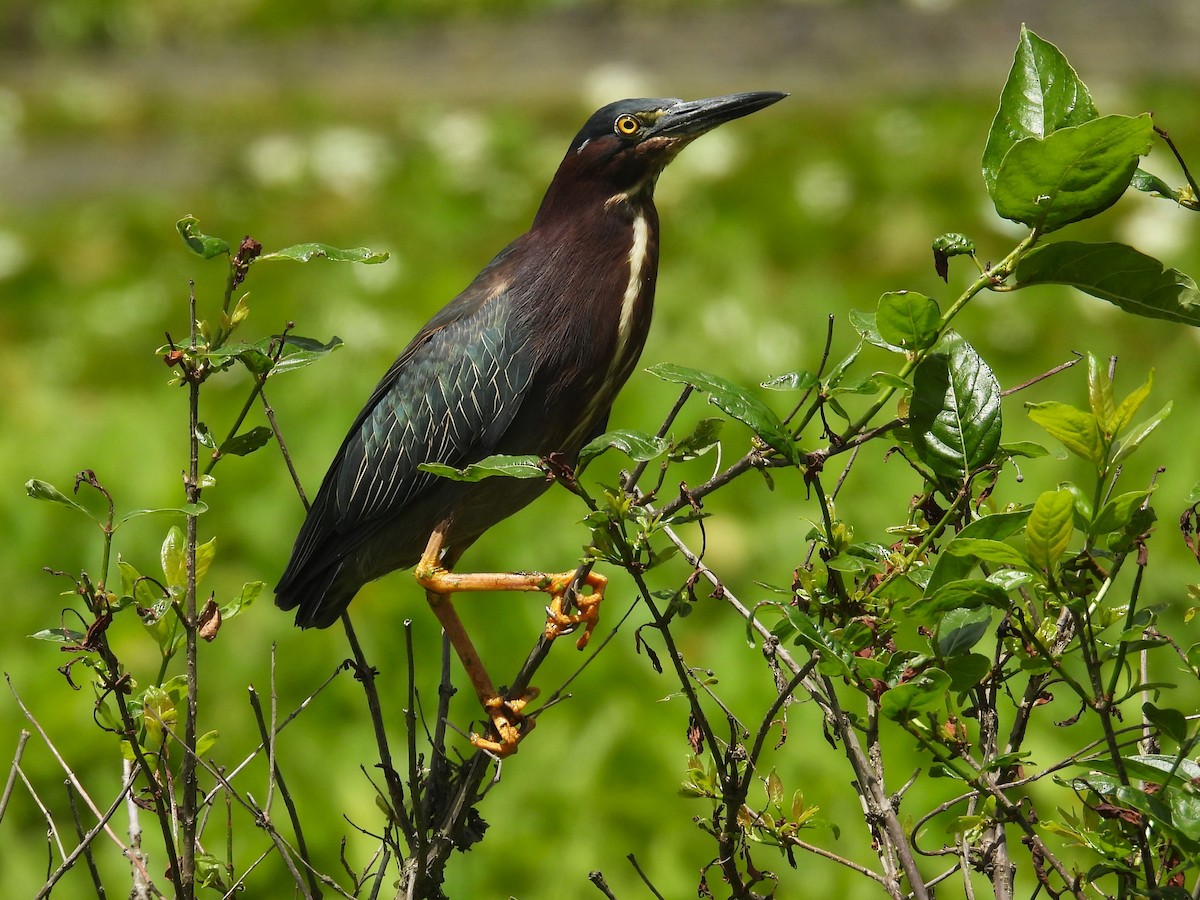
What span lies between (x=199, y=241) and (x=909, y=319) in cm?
73

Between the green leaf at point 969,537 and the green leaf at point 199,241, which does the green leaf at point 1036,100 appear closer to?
the green leaf at point 969,537

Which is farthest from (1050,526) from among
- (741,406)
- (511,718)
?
(511,718)

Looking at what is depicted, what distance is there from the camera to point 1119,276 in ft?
3.86

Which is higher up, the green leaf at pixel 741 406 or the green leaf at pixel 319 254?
the green leaf at pixel 319 254

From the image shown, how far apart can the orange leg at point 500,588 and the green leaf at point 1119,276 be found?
832mm

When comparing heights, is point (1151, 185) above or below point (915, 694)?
above

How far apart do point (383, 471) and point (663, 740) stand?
1397 mm

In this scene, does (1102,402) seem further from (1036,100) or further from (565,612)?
(565,612)

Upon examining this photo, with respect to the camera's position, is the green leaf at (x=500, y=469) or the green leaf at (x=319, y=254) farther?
the green leaf at (x=319, y=254)

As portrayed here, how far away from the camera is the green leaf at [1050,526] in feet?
3.70

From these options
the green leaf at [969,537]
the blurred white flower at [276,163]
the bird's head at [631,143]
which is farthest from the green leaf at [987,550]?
the blurred white flower at [276,163]

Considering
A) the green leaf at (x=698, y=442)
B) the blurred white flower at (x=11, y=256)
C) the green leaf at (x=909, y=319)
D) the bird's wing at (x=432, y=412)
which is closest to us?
the green leaf at (x=909, y=319)

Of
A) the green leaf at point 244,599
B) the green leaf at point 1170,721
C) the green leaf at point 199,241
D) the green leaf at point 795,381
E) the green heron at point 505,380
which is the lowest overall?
the green leaf at point 1170,721

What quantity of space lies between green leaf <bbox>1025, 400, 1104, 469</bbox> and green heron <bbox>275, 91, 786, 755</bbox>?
1.06 meters
